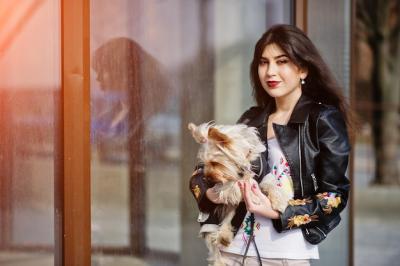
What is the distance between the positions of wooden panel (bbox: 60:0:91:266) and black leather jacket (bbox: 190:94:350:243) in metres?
0.85

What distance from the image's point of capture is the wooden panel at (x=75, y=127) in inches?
136

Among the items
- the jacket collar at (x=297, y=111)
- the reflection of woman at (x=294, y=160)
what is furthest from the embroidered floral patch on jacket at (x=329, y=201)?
the jacket collar at (x=297, y=111)

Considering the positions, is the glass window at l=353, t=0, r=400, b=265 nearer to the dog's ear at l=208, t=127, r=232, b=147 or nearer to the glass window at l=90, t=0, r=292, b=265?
the glass window at l=90, t=0, r=292, b=265

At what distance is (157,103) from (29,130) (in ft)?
3.56

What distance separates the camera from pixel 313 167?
2824mm

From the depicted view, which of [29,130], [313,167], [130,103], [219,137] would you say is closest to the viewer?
[219,137]

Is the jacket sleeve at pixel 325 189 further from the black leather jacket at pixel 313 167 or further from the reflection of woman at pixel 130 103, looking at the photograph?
the reflection of woman at pixel 130 103

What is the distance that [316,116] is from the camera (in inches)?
112

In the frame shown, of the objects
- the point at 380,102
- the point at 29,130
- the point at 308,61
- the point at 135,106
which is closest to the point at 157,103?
the point at 135,106

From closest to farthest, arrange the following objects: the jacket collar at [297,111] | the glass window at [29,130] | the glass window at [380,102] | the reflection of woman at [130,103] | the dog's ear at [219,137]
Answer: the dog's ear at [219,137], the jacket collar at [297,111], the glass window at [29,130], the reflection of woman at [130,103], the glass window at [380,102]

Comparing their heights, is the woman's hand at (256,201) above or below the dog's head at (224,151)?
below

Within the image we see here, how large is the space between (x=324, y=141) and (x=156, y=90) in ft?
5.74

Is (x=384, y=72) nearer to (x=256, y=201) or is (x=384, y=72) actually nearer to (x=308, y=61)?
(x=308, y=61)

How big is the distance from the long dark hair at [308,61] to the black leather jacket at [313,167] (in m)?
0.12
